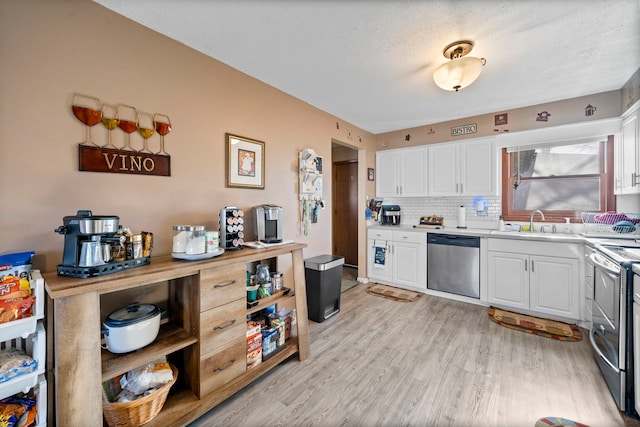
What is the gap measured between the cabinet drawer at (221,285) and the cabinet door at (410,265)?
105 inches

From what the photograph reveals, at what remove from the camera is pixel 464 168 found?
11.8 ft

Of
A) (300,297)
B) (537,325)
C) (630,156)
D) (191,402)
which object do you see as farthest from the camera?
(537,325)

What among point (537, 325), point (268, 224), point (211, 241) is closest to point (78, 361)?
point (211, 241)

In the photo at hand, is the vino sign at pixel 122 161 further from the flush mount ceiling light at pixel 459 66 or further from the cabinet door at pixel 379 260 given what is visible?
the cabinet door at pixel 379 260

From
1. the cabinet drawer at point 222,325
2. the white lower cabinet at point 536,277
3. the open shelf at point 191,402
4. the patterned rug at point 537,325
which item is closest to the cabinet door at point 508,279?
the white lower cabinet at point 536,277

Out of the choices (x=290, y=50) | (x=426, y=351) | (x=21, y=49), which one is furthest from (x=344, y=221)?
(x=21, y=49)

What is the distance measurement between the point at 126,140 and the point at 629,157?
4.30 m

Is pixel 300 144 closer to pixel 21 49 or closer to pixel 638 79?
pixel 21 49

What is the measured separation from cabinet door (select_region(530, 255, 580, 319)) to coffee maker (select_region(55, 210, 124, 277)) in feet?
12.5

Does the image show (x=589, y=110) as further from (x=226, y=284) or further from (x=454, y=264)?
(x=226, y=284)

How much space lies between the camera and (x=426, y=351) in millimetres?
2279

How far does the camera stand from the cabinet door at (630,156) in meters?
2.35

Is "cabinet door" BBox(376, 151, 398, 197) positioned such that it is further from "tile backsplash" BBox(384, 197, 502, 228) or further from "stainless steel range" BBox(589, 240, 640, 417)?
"stainless steel range" BBox(589, 240, 640, 417)

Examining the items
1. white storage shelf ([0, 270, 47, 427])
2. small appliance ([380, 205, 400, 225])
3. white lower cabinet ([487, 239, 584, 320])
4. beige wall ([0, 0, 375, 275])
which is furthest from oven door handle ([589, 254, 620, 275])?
white storage shelf ([0, 270, 47, 427])
